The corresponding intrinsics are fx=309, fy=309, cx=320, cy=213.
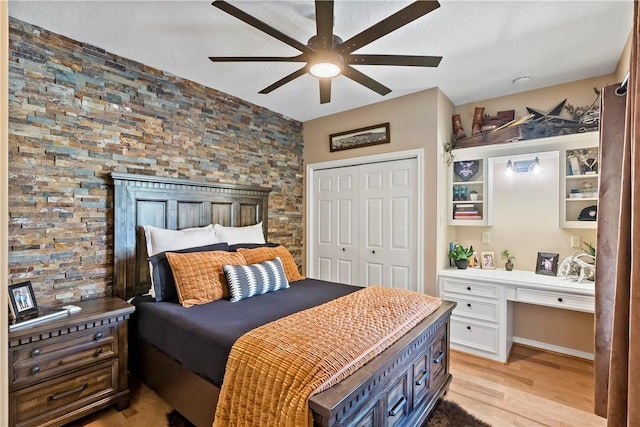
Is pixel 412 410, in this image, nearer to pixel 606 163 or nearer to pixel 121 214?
pixel 606 163

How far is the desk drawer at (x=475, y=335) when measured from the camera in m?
2.90

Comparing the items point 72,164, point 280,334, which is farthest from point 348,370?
point 72,164

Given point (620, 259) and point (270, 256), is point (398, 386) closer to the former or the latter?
point (620, 259)

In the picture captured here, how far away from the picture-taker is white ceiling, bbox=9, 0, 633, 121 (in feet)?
6.45

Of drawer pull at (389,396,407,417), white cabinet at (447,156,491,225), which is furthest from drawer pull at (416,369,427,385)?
white cabinet at (447,156,491,225)

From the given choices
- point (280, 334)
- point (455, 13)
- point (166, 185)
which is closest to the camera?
point (280, 334)

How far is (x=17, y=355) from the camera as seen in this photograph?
5.63 ft

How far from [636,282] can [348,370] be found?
3.66ft

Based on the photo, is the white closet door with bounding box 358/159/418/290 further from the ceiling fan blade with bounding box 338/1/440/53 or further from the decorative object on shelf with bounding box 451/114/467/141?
the ceiling fan blade with bounding box 338/1/440/53

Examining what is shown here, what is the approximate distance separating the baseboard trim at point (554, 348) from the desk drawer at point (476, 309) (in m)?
0.71

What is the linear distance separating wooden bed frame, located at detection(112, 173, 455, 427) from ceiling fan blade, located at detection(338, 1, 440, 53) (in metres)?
1.69

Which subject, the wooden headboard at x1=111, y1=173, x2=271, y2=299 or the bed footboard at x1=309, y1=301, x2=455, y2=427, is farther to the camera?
the wooden headboard at x1=111, y1=173, x2=271, y2=299

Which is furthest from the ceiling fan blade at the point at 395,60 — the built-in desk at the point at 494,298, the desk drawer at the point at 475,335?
the desk drawer at the point at 475,335

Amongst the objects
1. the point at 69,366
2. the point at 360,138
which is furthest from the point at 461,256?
the point at 69,366
